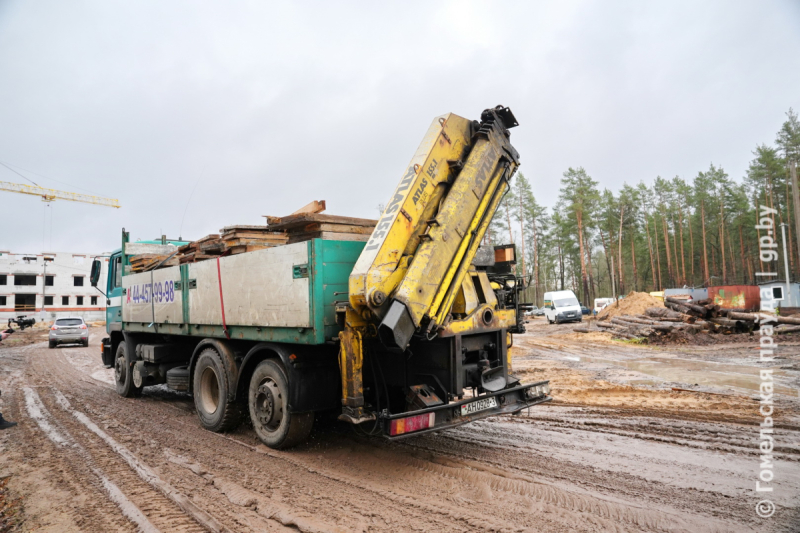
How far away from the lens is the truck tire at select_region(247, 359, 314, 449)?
5.10 meters

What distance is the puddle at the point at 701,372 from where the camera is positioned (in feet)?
30.2

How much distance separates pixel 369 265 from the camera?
169 inches

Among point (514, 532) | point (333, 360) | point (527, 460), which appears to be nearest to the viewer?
point (514, 532)

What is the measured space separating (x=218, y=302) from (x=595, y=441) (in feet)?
16.5

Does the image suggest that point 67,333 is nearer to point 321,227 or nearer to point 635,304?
point 321,227

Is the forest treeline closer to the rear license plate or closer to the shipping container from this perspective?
the shipping container

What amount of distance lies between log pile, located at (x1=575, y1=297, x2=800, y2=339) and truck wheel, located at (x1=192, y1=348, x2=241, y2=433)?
16995mm

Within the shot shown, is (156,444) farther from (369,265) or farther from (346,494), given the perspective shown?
(369,265)

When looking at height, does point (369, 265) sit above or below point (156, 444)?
above

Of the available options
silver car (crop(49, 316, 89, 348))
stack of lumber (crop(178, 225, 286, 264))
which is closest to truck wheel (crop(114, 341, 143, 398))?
stack of lumber (crop(178, 225, 286, 264))

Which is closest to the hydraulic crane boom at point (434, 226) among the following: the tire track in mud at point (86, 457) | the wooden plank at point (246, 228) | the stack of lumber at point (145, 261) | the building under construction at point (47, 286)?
the wooden plank at point (246, 228)

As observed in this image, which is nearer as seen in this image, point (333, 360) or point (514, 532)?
point (514, 532)

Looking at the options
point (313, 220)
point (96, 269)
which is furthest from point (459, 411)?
point (96, 269)

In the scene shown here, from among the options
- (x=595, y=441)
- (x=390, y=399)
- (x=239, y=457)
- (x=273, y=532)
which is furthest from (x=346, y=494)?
(x=595, y=441)
